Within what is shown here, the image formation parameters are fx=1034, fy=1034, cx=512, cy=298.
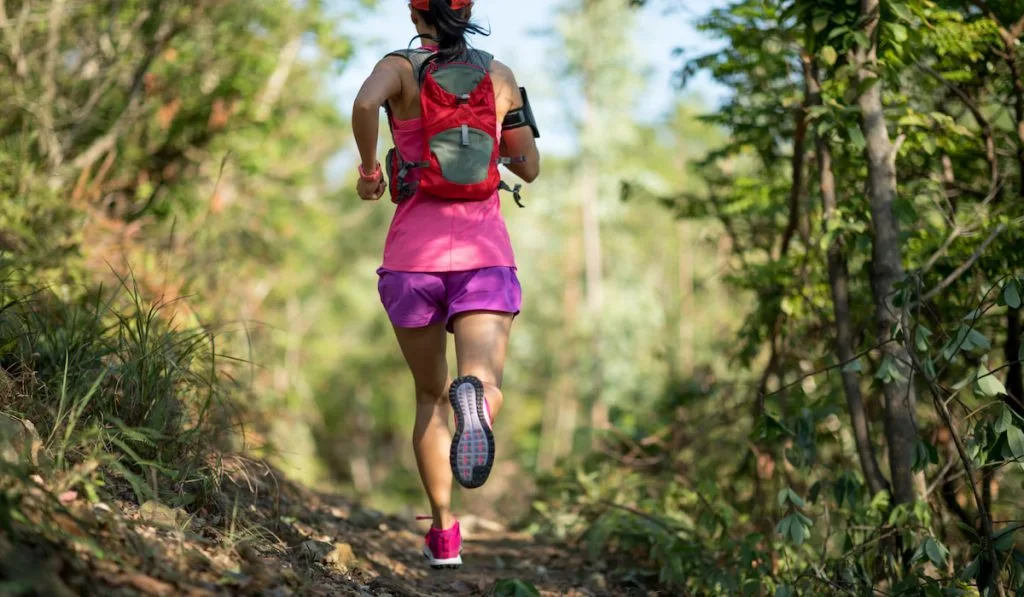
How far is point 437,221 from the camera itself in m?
3.56

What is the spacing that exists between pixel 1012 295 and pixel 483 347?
168cm

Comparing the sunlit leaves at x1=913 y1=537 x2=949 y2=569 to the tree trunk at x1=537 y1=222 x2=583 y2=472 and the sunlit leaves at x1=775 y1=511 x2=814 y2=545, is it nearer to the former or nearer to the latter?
the sunlit leaves at x1=775 y1=511 x2=814 y2=545

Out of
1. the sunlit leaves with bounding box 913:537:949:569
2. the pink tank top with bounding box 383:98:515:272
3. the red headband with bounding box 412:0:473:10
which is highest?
the red headband with bounding box 412:0:473:10

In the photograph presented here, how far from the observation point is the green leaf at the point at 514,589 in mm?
3516

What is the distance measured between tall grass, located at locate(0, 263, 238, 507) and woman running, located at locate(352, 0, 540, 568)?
76 cm

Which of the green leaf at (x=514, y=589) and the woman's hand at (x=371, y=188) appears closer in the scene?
the green leaf at (x=514, y=589)

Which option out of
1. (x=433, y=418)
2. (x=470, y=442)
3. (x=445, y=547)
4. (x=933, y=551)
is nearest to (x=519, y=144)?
(x=433, y=418)

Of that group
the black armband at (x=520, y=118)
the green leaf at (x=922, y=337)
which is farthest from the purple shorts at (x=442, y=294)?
the green leaf at (x=922, y=337)

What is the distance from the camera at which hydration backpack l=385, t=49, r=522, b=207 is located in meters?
3.50

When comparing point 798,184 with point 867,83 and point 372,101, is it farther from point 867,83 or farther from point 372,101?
point 372,101

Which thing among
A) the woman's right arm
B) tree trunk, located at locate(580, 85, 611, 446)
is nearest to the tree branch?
the woman's right arm

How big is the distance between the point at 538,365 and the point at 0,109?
26.3 meters

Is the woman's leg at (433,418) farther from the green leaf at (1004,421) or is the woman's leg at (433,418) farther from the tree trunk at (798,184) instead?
the tree trunk at (798,184)

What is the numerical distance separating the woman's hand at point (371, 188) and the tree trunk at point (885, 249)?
6.55 ft
